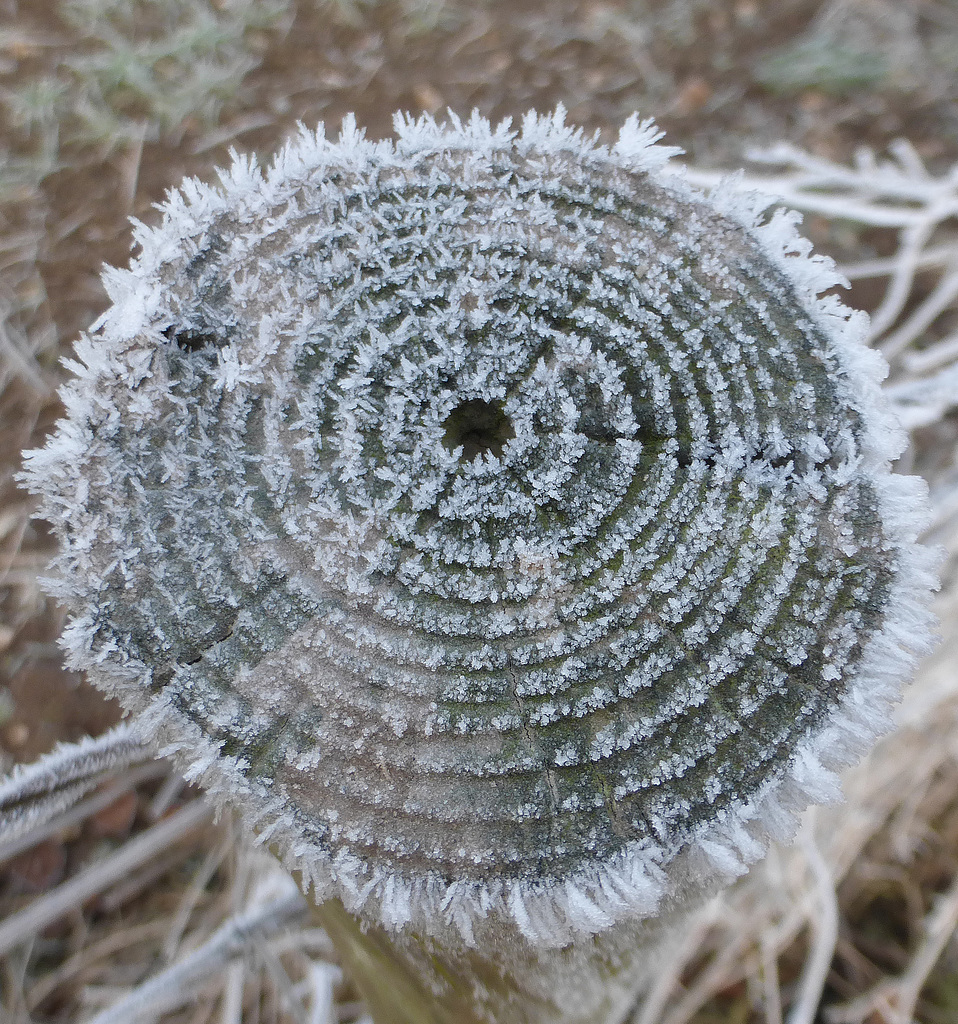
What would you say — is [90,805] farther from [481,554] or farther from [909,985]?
[909,985]

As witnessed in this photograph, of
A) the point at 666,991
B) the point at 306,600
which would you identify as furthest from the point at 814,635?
the point at 666,991

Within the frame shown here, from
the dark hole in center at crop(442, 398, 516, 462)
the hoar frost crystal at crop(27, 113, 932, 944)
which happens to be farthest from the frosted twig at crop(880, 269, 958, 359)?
the dark hole in center at crop(442, 398, 516, 462)

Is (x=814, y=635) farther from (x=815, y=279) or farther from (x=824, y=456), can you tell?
(x=815, y=279)

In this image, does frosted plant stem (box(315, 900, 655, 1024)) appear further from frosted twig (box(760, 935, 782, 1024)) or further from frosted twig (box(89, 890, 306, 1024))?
frosted twig (box(760, 935, 782, 1024))

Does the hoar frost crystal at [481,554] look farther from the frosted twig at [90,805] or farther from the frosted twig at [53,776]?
the frosted twig at [90,805]

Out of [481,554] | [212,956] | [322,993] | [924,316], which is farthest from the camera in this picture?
[924,316]

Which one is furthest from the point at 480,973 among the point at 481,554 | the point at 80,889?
the point at 80,889
